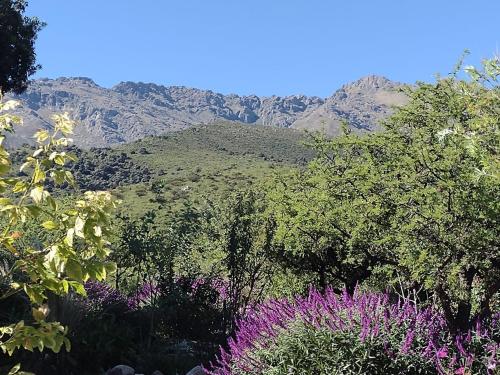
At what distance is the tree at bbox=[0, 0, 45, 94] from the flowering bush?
13283 mm

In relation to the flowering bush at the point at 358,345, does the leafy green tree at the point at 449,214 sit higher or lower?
higher

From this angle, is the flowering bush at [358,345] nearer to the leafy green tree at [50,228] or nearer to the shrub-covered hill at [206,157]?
the leafy green tree at [50,228]

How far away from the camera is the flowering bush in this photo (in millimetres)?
4766

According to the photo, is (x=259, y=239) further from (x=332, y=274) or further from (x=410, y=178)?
(x=410, y=178)

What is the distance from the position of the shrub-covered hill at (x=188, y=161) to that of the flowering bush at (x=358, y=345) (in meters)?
35.5

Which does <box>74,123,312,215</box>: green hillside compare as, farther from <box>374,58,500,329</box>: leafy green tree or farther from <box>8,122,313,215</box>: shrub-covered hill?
<box>374,58,500,329</box>: leafy green tree

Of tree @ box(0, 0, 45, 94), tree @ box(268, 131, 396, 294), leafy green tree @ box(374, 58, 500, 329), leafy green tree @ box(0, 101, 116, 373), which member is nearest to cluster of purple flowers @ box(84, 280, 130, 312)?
tree @ box(268, 131, 396, 294)

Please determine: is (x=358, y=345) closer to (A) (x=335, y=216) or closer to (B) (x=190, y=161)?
(A) (x=335, y=216)

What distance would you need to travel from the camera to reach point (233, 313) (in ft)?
33.1

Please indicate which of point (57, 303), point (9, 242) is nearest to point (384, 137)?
point (57, 303)

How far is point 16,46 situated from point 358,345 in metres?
15.3

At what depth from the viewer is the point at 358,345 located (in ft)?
15.6

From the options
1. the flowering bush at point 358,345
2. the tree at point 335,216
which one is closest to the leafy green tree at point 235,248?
the tree at point 335,216

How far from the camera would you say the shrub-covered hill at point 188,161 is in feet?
186
